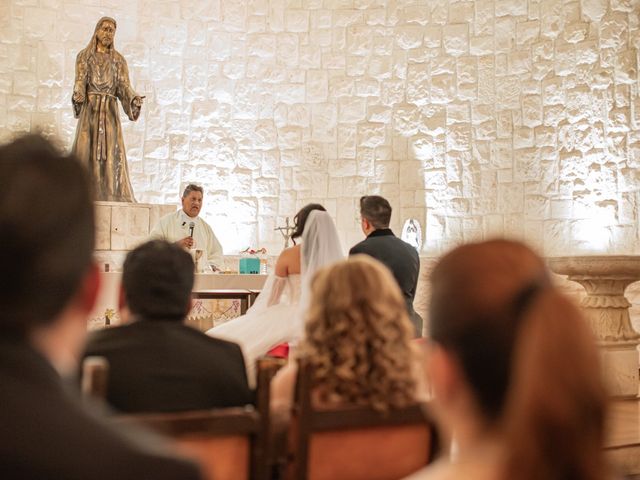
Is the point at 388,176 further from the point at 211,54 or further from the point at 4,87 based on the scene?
the point at 4,87

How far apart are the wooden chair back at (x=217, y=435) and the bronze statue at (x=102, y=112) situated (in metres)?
6.28

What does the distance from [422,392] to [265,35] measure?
28.5ft

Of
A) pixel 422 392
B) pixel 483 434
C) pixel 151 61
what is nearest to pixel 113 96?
pixel 151 61

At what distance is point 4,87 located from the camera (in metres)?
9.55

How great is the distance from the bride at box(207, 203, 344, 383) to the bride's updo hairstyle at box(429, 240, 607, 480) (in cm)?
349

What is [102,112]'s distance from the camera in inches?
308

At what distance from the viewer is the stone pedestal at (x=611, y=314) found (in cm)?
509

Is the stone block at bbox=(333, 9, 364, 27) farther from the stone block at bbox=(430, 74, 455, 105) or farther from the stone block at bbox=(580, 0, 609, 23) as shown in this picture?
the stone block at bbox=(580, 0, 609, 23)

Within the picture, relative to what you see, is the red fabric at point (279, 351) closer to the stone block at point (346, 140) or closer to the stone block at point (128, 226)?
the stone block at point (128, 226)

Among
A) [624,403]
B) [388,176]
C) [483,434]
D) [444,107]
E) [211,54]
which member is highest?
[211,54]

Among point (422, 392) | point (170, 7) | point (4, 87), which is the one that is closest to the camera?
point (422, 392)

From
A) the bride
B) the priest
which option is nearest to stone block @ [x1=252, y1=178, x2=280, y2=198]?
the priest

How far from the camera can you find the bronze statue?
25.3ft

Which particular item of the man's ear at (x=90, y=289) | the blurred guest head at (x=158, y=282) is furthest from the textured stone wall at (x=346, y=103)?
the man's ear at (x=90, y=289)
